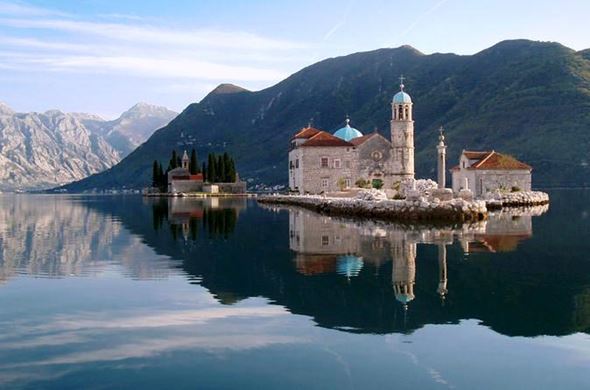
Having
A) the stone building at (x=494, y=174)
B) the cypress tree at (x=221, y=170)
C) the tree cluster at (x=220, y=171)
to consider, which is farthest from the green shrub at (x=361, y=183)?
the cypress tree at (x=221, y=170)

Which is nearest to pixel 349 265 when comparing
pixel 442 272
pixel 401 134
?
pixel 442 272

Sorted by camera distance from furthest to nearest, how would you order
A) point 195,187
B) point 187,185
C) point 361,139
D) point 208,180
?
point 187,185 → point 195,187 → point 208,180 → point 361,139

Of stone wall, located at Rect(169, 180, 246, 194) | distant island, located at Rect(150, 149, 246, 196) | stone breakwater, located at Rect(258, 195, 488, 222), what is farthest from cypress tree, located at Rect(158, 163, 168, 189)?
stone breakwater, located at Rect(258, 195, 488, 222)

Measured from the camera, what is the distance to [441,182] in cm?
6303

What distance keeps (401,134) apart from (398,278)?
65.6 meters

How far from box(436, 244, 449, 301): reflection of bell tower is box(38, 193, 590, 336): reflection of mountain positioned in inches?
1.4

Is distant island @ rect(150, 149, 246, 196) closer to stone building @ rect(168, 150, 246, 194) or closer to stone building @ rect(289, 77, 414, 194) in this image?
stone building @ rect(168, 150, 246, 194)

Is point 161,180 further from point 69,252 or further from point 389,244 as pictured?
point 389,244

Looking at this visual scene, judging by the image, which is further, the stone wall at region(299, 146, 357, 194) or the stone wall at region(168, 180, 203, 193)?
the stone wall at region(168, 180, 203, 193)

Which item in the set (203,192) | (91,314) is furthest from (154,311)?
(203,192)

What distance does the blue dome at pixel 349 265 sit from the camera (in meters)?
20.7

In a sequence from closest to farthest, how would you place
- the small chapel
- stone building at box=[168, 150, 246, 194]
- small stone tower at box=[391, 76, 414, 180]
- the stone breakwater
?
the stone breakwater
the small chapel
small stone tower at box=[391, 76, 414, 180]
stone building at box=[168, 150, 246, 194]

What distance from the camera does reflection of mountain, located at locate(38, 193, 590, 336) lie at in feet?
47.8

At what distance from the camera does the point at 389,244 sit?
95.0 ft
